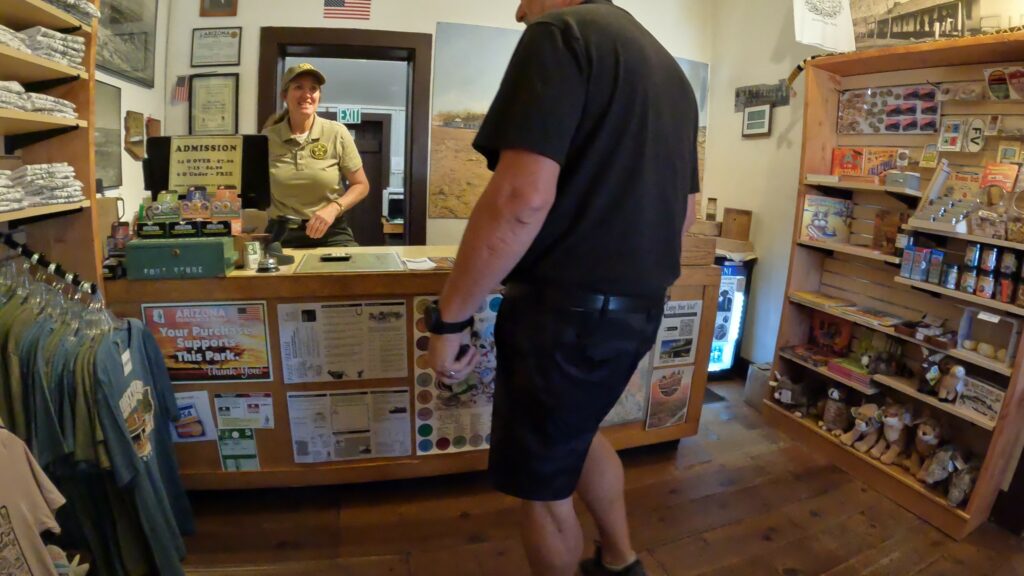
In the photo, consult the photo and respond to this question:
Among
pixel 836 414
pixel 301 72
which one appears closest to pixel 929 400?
pixel 836 414

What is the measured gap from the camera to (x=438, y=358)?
1154mm

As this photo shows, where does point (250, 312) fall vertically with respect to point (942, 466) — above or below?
above

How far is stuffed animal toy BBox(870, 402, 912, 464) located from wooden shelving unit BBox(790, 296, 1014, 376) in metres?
0.28

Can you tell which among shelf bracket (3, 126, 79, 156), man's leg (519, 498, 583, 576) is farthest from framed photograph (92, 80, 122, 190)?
man's leg (519, 498, 583, 576)

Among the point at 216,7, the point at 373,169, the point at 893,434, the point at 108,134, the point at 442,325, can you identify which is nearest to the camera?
the point at 442,325

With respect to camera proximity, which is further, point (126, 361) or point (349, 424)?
point (349, 424)

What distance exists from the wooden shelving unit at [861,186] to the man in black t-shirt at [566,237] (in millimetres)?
1365

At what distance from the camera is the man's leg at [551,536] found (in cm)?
126

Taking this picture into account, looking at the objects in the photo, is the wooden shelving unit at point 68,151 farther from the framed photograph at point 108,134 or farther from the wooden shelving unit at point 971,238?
the wooden shelving unit at point 971,238

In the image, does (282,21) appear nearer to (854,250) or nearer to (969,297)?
(854,250)

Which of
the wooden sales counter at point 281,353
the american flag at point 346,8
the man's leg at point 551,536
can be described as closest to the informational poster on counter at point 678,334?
the wooden sales counter at point 281,353

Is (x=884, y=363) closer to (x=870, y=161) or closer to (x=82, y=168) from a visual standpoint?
(x=870, y=161)

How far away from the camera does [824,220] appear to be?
2.50m

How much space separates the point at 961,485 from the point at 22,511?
2606mm
